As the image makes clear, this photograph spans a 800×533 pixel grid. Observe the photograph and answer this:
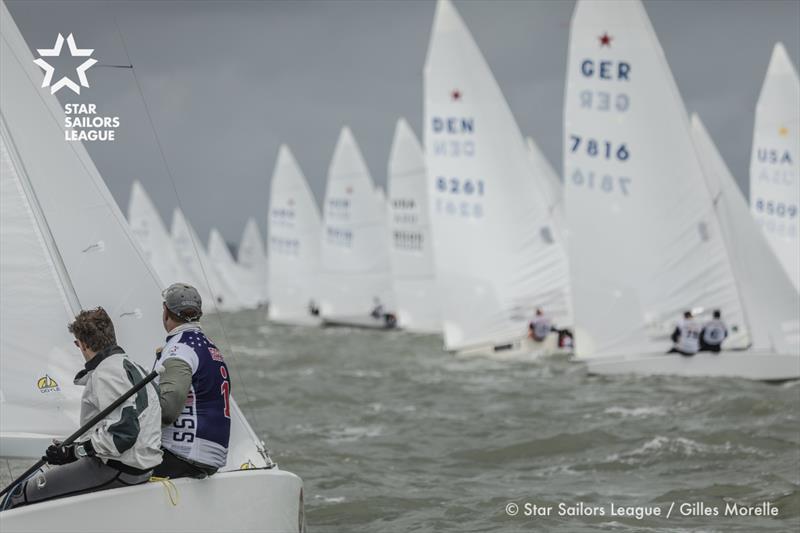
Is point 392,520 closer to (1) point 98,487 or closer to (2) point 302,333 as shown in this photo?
(1) point 98,487

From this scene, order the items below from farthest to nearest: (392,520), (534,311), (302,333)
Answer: (302,333)
(534,311)
(392,520)

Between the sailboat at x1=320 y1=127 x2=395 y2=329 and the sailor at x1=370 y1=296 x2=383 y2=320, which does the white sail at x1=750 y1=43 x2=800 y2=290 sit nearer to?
the sailor at x1=370 y1=296 x2=383 y2=320

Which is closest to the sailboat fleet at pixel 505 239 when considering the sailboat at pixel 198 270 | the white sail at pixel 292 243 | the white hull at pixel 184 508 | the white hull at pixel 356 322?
the white hull at pixel 184 508

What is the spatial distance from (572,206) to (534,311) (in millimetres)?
3441

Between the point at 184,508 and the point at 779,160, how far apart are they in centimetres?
1363

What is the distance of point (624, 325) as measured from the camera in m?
14.1

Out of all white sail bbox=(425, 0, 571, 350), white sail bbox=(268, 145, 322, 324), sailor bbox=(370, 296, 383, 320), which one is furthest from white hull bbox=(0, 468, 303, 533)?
white sail bbox=(268, 145, 322, 324)

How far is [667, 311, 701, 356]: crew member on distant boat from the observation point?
12758 mm

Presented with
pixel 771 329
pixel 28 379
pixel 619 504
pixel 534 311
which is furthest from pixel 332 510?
pixel 534 311

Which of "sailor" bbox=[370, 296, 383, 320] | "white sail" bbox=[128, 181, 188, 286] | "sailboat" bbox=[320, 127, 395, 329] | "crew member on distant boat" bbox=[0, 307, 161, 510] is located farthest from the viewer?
"white sail" bbox=[128, 181, 188, 286]

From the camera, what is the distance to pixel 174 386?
12.7 feet

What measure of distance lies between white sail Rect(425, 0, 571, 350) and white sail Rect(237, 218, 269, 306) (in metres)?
39.1

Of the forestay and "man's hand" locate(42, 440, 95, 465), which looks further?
the forestay

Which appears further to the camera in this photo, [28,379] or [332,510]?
[332,510]
